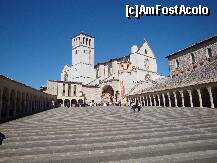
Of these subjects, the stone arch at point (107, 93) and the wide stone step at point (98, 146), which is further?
the stone arch at point (107, 93)

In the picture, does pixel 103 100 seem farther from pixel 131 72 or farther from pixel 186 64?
pixel 186 64

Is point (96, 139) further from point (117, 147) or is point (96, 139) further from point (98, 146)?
point (117, 147)

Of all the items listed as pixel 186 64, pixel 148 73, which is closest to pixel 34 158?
pixel 186 64

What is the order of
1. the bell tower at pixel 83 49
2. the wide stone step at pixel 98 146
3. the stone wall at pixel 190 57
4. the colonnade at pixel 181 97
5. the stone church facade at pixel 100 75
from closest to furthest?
the wide stone step at pixel 98 146 < the colonnade at pixel 181 97 < the stone wall at pixel 190 57 < the stone church facade at pixel 100 75 < the bell tower at pixel 83 49

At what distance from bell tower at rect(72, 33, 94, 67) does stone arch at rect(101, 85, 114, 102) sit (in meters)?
19.1

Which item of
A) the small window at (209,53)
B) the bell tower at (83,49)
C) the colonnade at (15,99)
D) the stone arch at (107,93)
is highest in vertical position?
the bell tower at (83,49)

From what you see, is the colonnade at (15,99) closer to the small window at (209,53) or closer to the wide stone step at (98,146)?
the wide stone step at (98,146)

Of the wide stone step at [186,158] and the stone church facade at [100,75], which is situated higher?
the stone church facade at [100,75]

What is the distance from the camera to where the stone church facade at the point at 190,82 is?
26.5 meters

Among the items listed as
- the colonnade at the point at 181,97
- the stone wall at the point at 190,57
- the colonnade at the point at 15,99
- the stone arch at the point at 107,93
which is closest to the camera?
the colonnade at the point at 15,99

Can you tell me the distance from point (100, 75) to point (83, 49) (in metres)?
11.4

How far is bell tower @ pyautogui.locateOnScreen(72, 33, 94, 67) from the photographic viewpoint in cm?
7569

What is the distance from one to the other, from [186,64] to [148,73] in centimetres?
2276

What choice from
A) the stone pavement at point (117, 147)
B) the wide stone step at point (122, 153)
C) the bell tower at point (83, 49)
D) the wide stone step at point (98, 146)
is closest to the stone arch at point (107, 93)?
the bell tower at point (83, 49)
